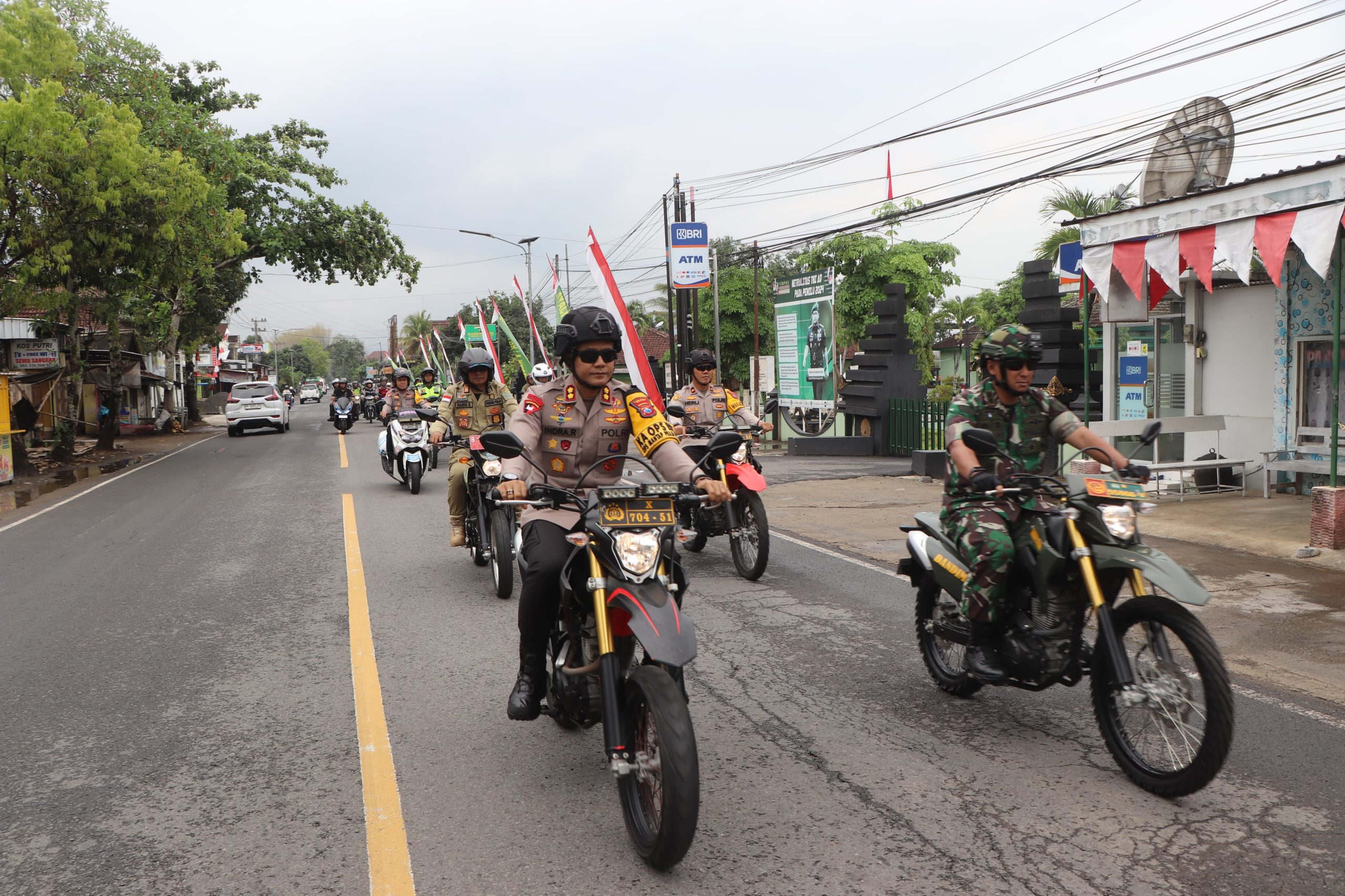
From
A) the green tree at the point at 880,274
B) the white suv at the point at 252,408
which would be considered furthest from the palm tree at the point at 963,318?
the white suv at the point at 252,408

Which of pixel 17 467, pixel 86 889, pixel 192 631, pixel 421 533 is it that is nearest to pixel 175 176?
pixel 17 467

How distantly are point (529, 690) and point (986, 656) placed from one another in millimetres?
2009

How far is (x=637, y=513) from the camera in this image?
3713 millimetres

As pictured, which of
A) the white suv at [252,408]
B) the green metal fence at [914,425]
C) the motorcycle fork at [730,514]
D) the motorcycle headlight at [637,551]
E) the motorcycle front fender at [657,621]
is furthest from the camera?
the white suv at [252,408]

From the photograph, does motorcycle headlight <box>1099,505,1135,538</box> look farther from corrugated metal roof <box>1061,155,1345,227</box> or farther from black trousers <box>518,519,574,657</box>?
corrugated metal roof <box>1061,155,1345,227</box>

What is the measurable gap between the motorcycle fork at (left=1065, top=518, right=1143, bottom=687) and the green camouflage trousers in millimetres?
358

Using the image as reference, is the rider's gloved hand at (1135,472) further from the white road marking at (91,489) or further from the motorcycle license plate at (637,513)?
the white road marking at (91,489)

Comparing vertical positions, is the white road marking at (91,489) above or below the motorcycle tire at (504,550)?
below

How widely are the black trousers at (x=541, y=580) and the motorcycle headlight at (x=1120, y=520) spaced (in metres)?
2.06

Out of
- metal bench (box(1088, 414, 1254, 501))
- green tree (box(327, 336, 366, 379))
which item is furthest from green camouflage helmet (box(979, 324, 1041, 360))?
green tree (box(327, 336, 366, 379))

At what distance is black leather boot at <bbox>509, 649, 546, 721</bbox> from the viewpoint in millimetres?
4285

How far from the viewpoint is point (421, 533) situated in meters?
11.3

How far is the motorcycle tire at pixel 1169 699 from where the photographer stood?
3.70m

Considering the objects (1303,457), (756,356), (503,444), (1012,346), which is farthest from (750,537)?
(756,356)
